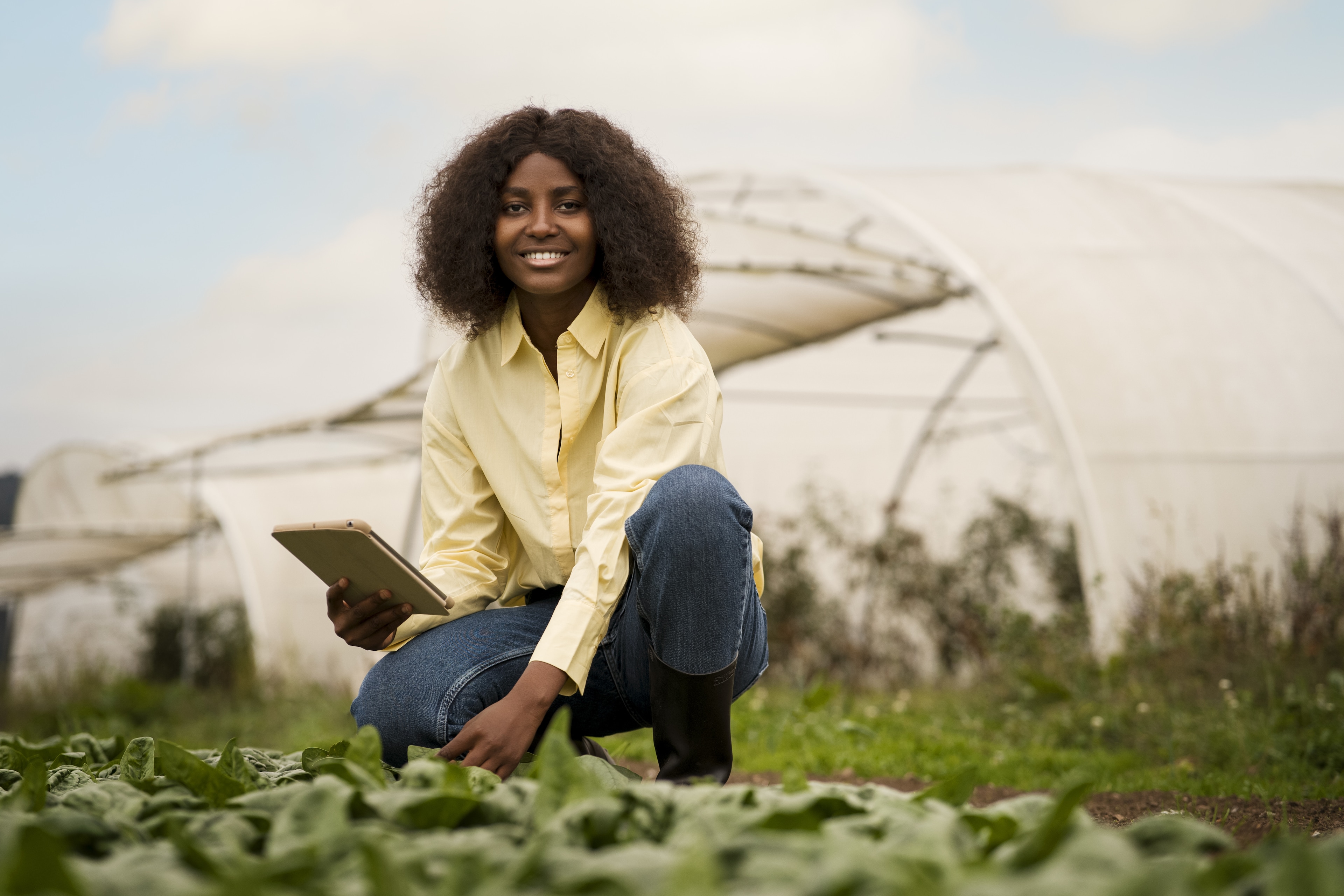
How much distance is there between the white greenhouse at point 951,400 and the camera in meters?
4.84

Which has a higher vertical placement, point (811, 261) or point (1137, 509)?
point (811, 261)

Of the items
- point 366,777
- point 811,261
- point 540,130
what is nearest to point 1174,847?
point 366,777

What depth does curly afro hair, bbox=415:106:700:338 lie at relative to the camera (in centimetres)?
207

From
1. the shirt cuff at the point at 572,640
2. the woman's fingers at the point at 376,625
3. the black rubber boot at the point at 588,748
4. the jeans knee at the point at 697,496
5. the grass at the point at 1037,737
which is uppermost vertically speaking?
the jeans knee at the point at 697,496

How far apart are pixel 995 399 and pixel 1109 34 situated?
270 centimetres

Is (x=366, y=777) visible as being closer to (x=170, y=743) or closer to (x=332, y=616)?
(x=170, y=743)

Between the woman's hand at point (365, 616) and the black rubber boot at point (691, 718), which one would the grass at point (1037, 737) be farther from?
the black rubber boot at point (691, 718)

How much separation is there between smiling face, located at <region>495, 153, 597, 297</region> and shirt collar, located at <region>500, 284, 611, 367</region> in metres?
0.07

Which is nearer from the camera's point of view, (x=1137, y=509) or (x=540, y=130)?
(x=540, y=130)

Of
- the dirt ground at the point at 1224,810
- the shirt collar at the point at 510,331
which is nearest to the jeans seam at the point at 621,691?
the dirt ground at the point at 1224,810

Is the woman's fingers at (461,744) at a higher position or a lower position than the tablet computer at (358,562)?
lower

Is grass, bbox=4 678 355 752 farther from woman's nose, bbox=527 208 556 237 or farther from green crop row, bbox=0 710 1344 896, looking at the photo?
green crop row, bbox=0 710 1344 896

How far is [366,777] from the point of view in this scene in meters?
1.30

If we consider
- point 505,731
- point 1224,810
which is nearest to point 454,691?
point 505,731
